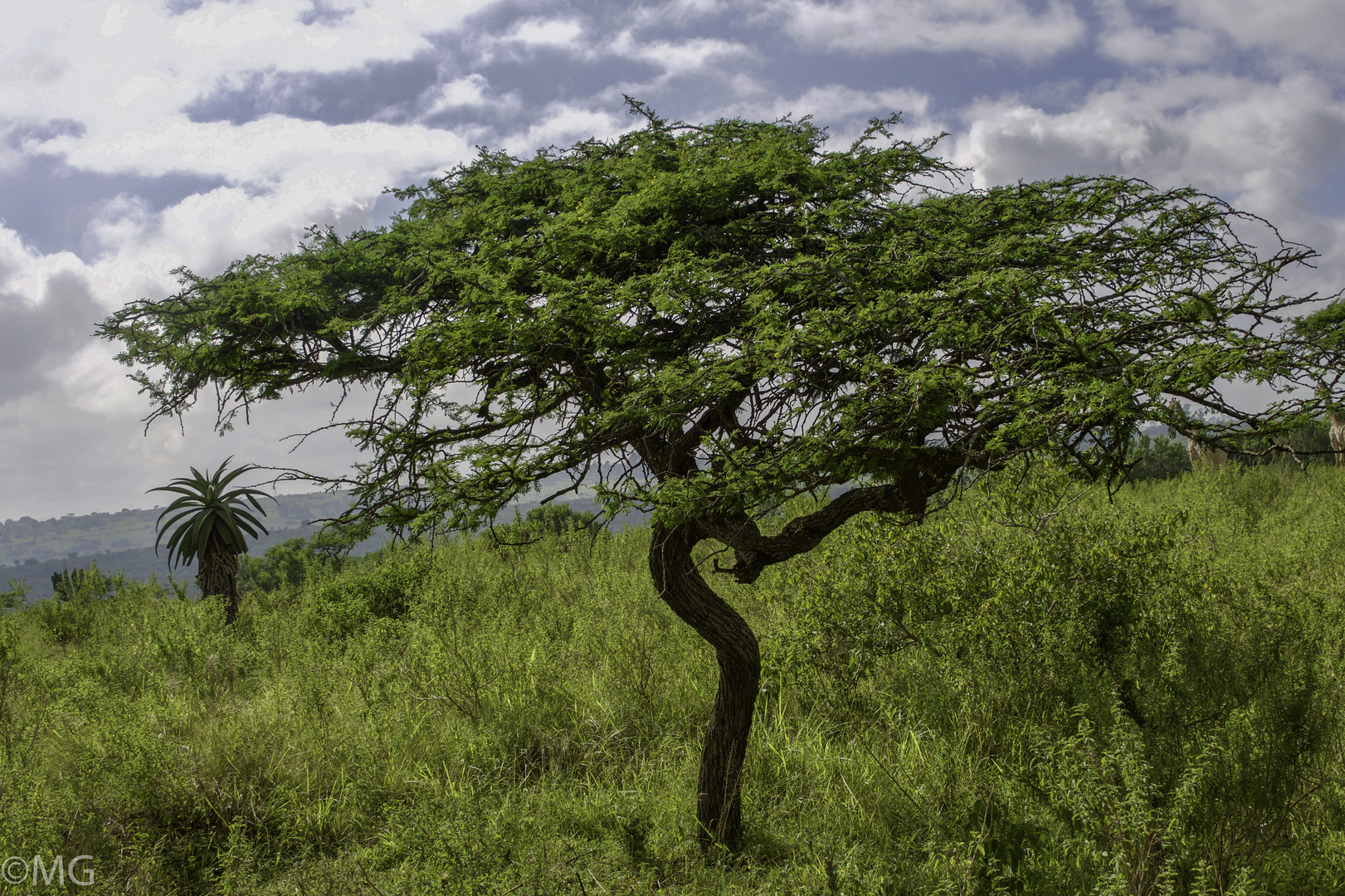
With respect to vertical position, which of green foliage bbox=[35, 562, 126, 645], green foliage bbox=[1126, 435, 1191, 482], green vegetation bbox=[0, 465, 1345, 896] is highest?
green foliage bbox=[1126, 435, 1191, 482]

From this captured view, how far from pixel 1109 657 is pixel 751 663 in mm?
3740

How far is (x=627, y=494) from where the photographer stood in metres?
3.45

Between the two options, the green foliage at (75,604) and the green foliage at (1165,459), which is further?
the green foliage at (1165,459)

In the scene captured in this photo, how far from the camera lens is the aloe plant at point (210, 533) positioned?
12.7m

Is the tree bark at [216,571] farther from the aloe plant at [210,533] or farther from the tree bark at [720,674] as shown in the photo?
the tree bark at [720,674]

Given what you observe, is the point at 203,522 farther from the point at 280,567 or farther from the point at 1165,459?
the point at 1165,459

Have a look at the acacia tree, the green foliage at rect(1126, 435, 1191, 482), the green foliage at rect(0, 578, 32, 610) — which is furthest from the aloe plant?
the green foliage at rect(1126, 435, 1191, 482)

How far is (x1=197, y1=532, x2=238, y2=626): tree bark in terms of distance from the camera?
42.3 feet

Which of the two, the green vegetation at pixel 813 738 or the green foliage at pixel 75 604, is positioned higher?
the green foliage at pixel 75 604

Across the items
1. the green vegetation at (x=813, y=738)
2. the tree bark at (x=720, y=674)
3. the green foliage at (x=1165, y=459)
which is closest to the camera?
the green vegetation at (x=813, y=738)

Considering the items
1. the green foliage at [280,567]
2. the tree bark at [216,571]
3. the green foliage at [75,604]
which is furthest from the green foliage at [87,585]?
the tree bark at [216,571]

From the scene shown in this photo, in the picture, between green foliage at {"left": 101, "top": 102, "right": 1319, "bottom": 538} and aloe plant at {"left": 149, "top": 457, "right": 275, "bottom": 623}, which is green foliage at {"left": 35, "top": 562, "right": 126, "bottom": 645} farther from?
green foliage at {"left": 101, "top": 102, "right": 1319, "bottom": 538}

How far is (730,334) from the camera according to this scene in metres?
3.90

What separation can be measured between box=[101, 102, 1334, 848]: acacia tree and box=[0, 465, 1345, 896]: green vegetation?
0.64m
